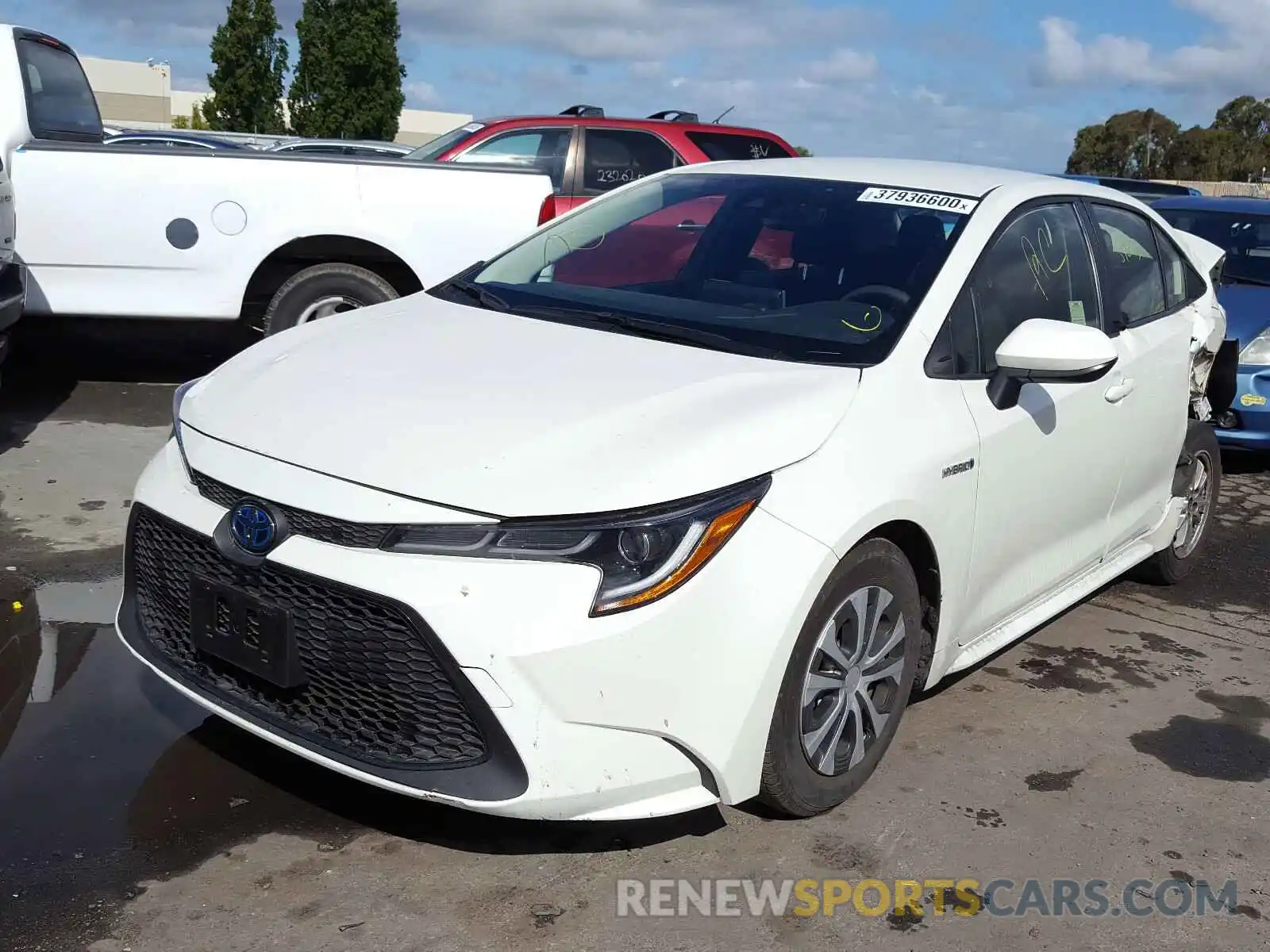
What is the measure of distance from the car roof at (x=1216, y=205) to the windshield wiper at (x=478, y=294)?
6.62 meters

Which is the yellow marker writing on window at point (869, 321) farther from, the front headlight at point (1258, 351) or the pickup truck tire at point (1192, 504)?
the front headlight at point (1258, 351)

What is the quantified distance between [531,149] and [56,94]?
306 centimetres

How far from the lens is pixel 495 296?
417 cm

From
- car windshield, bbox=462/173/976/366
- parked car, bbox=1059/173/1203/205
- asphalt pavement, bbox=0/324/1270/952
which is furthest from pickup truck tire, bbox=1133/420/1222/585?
parked car, bbox=1059/173/1203/205

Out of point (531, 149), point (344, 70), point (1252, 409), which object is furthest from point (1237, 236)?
point (344, 70)

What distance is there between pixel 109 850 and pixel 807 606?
5.69 feet

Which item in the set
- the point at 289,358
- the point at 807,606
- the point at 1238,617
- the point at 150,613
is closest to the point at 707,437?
the point at 807,606

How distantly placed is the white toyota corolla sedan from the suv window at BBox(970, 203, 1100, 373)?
0.01 m

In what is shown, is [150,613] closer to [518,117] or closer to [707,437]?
[707,437]

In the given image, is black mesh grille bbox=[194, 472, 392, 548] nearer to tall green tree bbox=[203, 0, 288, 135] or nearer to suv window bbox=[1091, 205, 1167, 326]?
suv window bbox=[1091, 205, 1167, 326]

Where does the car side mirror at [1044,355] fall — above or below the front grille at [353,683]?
above

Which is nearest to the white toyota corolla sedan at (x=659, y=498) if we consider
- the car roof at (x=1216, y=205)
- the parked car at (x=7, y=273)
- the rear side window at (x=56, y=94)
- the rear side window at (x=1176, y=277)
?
the rear side window at (x=1176, y=277)

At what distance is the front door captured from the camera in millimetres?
3758

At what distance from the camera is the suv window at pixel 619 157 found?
30.1 ft
